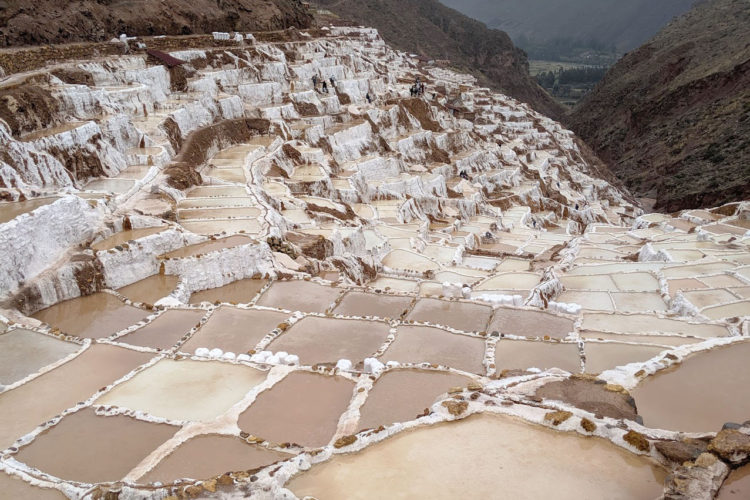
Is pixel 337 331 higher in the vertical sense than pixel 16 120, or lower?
lower

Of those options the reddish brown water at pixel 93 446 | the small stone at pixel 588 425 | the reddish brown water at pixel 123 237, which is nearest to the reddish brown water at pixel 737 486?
the small stone at pixel 588 425

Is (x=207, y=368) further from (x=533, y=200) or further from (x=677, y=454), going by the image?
(x=533, y=200)

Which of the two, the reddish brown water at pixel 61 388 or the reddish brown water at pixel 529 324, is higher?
the reddish brown water at pixel 529 324

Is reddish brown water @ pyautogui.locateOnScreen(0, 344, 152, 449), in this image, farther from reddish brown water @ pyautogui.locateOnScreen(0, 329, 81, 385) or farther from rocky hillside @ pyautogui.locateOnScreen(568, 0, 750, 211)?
rocky hillside @ pyautogui.locateOnScreen(568, 0, 750, 211)

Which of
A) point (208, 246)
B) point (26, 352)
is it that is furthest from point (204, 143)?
point (26, 352)

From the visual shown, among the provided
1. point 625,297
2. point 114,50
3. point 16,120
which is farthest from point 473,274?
point 114,50

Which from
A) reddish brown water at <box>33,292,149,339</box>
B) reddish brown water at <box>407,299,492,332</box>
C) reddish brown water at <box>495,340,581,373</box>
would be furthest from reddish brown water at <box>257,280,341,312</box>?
reddish brown water at <box>495,340,581,373</box>

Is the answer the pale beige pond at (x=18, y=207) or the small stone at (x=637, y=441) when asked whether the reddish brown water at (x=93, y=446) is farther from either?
the pale beige pond at (x=18, y=207)
